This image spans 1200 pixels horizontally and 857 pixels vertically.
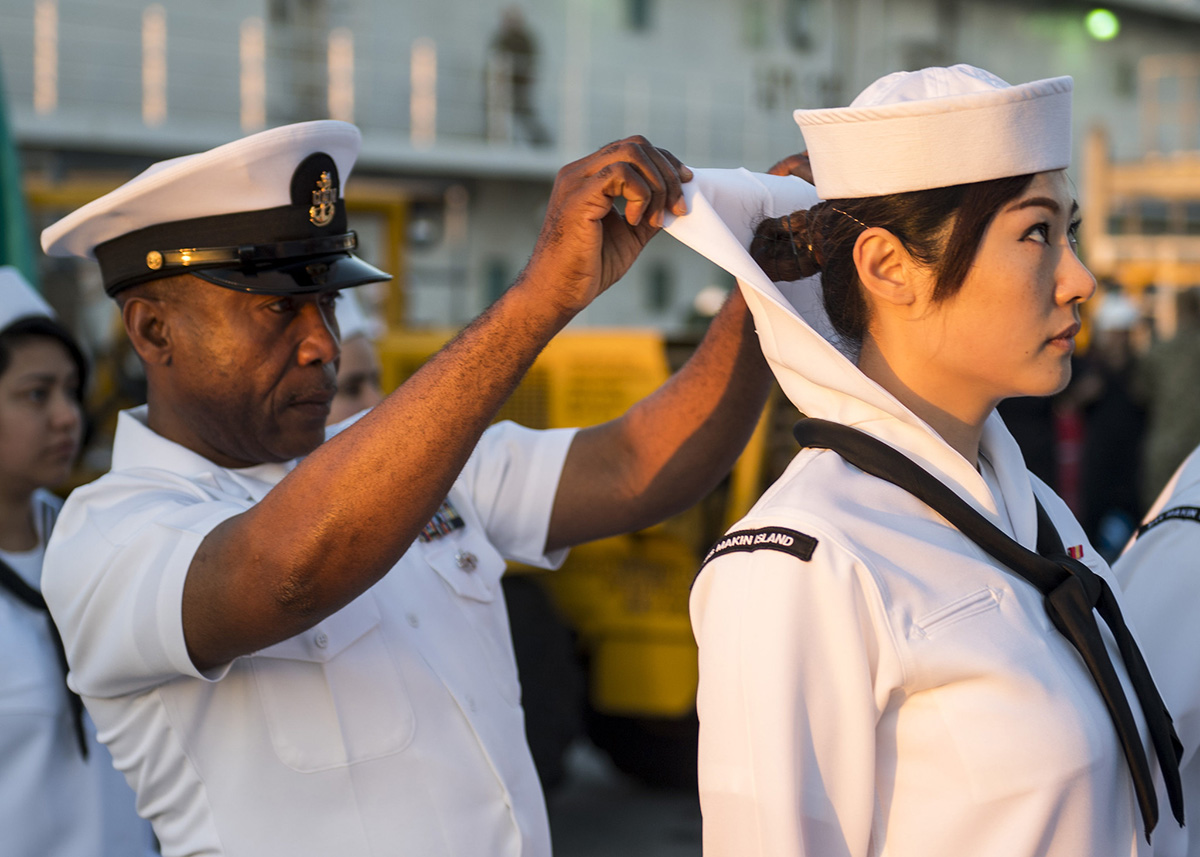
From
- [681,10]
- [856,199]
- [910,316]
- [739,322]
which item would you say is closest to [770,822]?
[910,316]

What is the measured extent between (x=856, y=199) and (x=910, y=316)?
154 millimetres

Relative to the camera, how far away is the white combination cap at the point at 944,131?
4.74 feet

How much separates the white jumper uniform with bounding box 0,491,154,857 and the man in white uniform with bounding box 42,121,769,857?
51cm

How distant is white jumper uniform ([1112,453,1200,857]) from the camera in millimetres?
1757

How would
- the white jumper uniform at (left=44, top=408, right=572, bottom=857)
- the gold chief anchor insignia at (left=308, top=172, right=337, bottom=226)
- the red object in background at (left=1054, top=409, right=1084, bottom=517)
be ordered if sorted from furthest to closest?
the red object in background at (left=1054, top=409, right=1084, bottom=517)
the gold chief anchor insignia at (left=308, top=172, right=337, bottom=226)
the white jumper uniform at (left=44, top=408, right=572, bottom=857)

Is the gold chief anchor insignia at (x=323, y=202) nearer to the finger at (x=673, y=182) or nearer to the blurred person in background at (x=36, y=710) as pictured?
the finger at (x=673, y=182)

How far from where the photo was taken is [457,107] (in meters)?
16.8

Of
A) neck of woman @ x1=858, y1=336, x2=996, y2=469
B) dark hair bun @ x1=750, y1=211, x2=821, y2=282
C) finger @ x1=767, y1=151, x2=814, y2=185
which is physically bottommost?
neck of woman @ x1=858, y1=336, x2=996, y2=469

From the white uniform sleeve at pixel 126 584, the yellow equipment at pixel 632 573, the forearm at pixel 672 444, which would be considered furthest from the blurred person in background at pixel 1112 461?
the white uniform sleeve at pixel 126 584

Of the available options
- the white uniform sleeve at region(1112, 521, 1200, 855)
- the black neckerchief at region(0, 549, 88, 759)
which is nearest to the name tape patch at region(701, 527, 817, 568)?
the white uniform sleeve at region(1112, 521, 1200, 855)

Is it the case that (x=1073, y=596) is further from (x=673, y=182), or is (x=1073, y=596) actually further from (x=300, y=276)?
(x=300, y=276)

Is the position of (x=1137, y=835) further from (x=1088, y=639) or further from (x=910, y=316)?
(x=910, y=316)

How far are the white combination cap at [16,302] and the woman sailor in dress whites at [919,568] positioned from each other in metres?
1.70

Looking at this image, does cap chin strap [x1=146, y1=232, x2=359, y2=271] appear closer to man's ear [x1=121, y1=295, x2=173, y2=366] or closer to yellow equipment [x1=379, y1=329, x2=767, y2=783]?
man's ear [x1=121, y1=295, x2=173, y2=366]
